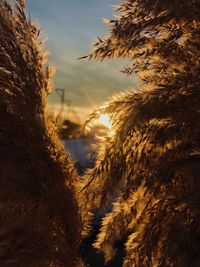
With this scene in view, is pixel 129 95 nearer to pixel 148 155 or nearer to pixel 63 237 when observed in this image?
pixel 148 155

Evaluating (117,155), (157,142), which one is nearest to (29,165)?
(117,155)

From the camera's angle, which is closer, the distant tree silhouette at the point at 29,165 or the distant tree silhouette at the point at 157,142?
the distant tree silhouette at the point at 157,142

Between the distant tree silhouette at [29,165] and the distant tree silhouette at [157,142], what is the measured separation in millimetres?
282

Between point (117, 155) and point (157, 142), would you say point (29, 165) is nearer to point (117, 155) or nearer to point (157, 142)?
point (117, 155)

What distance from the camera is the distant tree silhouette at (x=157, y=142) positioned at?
4105mm

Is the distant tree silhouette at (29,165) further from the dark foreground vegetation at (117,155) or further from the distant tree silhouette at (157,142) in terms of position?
the distant tree silhouette at (157,142)

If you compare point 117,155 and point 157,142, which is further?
point 157,142

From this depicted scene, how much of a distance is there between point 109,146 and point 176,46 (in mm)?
1185

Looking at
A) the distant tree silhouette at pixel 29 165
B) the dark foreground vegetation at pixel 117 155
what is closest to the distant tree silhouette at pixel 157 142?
the dark foreground vegetation at pixel 117 155

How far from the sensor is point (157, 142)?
14.7ft

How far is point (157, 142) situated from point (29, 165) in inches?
41.0

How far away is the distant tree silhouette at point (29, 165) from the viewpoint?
173 inches

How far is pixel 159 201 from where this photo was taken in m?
4.41

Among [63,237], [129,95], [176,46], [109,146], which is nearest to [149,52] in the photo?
[176,46]
